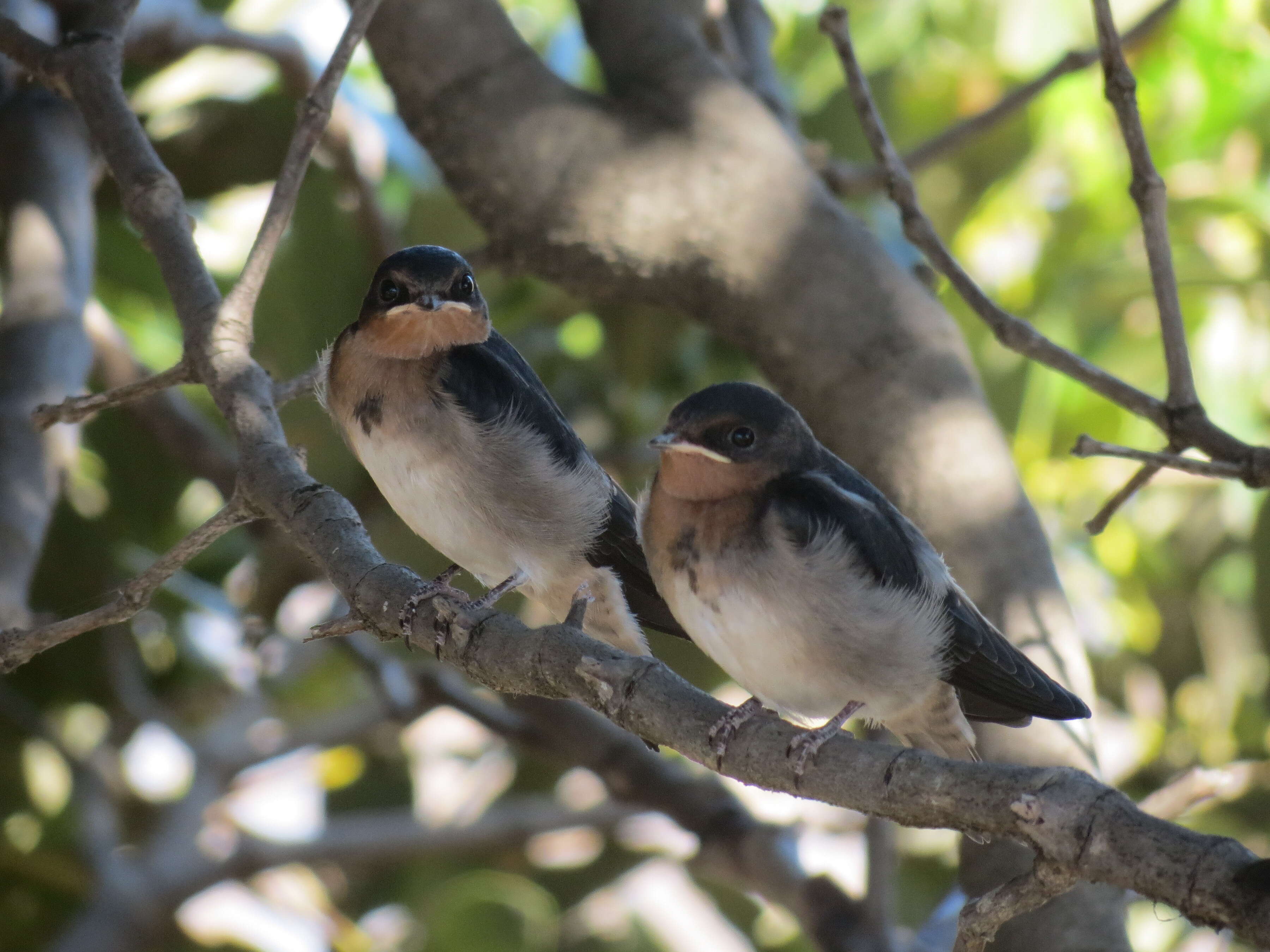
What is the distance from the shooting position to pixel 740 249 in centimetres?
305

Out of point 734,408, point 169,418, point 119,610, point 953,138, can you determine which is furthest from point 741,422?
point 169,418

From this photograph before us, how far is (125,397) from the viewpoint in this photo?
2.17 meters

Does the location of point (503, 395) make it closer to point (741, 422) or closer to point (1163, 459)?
point (741, 422)

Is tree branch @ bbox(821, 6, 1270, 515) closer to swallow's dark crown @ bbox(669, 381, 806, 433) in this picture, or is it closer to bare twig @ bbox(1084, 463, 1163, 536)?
bare twig @ bbox(1084, 463, 1163, 536)

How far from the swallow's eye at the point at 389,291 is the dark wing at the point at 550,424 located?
0.16 meters

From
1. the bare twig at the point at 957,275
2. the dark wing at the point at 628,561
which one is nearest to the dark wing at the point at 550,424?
the dark wing at the point at 628,561

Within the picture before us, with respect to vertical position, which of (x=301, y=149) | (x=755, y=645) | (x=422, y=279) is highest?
(x=301, y=149)

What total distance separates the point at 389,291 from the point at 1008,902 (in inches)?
61.1

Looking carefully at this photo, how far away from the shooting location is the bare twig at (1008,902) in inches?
50.3

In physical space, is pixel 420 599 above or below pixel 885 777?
above

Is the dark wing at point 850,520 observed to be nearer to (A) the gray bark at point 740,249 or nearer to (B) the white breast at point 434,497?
(A) the gray bark at point 740,249

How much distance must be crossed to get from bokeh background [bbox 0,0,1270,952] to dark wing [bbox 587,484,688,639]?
1.36 metres

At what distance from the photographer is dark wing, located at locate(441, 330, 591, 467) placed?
2.48 metres

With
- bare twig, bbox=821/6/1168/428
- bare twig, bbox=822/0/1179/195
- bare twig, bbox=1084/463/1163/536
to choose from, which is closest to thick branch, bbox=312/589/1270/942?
bare twig, bbox=1084/463/1163/536
